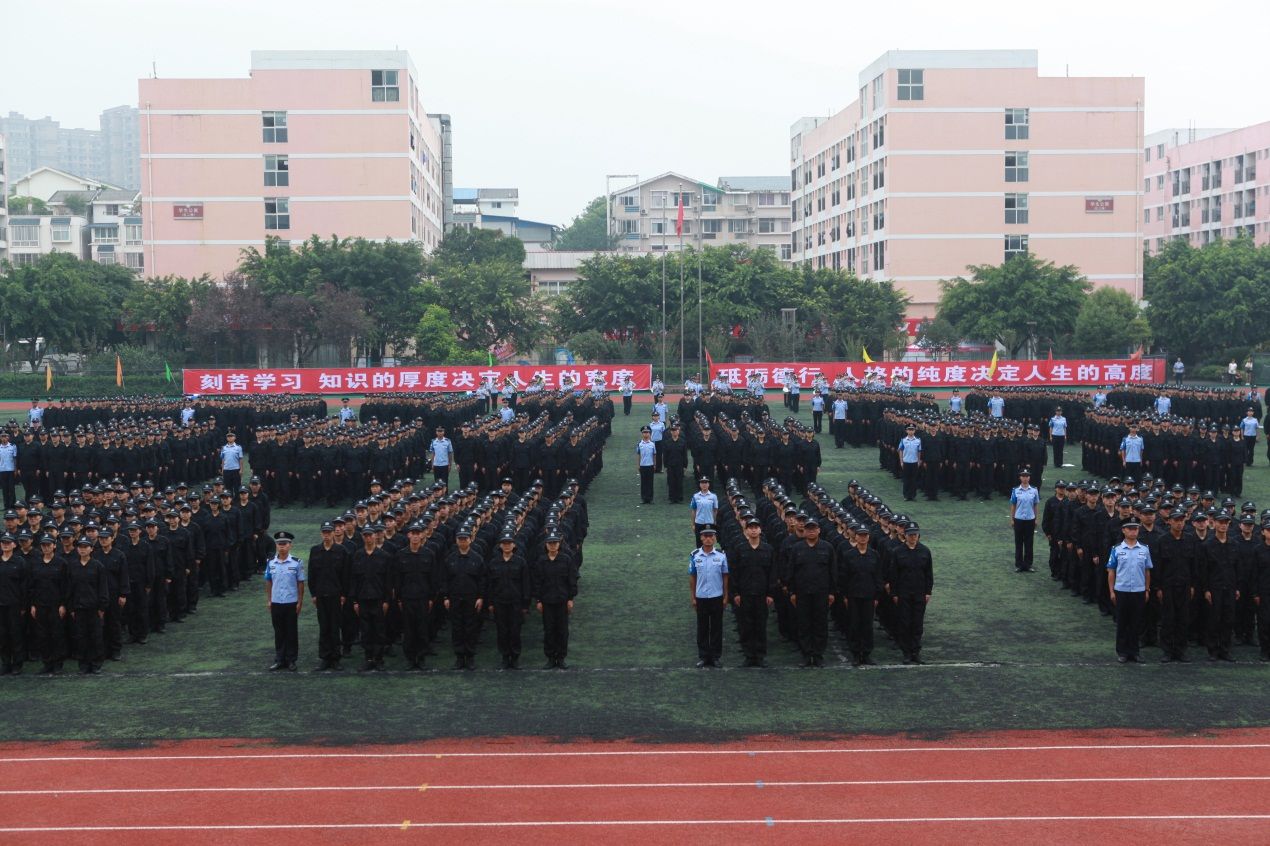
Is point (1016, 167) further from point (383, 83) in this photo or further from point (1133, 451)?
point (1133, 451)

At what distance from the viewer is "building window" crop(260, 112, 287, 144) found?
198ft

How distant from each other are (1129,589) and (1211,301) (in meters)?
50.3

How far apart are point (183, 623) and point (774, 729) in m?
6.89

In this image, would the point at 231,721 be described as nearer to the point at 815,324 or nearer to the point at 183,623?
the point at 183,623

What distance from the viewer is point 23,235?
297 ft

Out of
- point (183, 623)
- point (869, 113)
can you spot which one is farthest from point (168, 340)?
point (183, 623)

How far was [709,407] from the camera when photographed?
1217 inches

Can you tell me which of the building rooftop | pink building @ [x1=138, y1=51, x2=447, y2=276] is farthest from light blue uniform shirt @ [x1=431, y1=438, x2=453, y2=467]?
the building rooftop

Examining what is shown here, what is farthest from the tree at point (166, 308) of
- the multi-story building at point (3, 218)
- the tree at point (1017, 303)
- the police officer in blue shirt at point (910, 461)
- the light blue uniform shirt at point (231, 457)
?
the multi-story building at point (3, 218)

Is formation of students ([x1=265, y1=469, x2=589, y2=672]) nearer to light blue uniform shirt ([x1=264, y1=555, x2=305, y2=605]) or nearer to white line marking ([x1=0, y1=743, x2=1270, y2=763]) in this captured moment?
light blue uniform shirt ([x1=264, y1=555, x2=305, y2=605])

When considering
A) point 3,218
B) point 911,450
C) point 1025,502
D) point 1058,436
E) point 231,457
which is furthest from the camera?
point 3,218

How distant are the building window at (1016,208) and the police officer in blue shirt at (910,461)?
141 feet

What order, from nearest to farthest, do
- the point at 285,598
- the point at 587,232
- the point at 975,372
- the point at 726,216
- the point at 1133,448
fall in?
1. the point at 285,598
2. the point at 1133,448
3. the point at 975,372
4. the point at 726,216
5. the point at 587,232

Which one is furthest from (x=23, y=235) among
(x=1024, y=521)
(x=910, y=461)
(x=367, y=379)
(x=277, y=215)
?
(x=1024, y=521)
